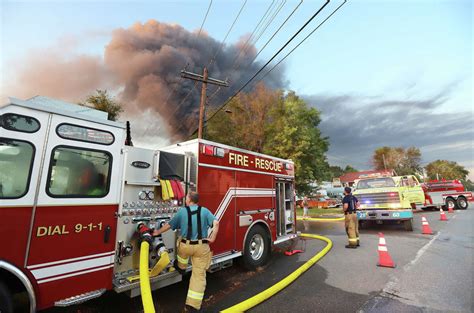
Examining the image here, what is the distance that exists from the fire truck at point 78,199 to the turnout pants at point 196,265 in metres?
0.39

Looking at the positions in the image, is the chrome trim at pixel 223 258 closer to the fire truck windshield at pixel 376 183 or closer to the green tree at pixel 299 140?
the fire truck windshield at pixel 376 183

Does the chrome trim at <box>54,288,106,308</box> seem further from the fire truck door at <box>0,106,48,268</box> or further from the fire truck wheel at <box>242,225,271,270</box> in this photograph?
the fire truck wheel at <box>242,225,271,270</box>

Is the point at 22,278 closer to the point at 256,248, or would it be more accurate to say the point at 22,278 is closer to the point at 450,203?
the point at 256,248

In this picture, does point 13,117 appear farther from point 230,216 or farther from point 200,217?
point 230,216

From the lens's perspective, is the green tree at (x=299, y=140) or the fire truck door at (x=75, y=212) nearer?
the fire truck door at (x=75, y=212)

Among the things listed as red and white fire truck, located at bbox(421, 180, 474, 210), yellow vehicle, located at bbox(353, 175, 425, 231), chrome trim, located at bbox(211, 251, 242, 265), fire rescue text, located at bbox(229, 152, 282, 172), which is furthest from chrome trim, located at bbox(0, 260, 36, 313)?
red and white fire truck, located at bbox(421, 180, 474, 210)

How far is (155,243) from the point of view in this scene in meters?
3.54

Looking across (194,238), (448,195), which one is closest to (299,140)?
(448,195)

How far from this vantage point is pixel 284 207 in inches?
275

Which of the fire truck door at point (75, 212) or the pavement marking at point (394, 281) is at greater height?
the fire truck door at point (75, 212)

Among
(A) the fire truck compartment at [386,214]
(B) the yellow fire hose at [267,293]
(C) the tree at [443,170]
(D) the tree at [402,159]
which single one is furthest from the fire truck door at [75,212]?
(C) the tree at [443,170]

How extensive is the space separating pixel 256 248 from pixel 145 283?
3.32 meters

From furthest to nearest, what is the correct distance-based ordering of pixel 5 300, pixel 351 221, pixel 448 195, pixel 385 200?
pixel 448 195 → pixel 385 200 → pixel 351 221 → pixel 5 300

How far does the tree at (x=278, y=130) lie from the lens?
19609 mm
